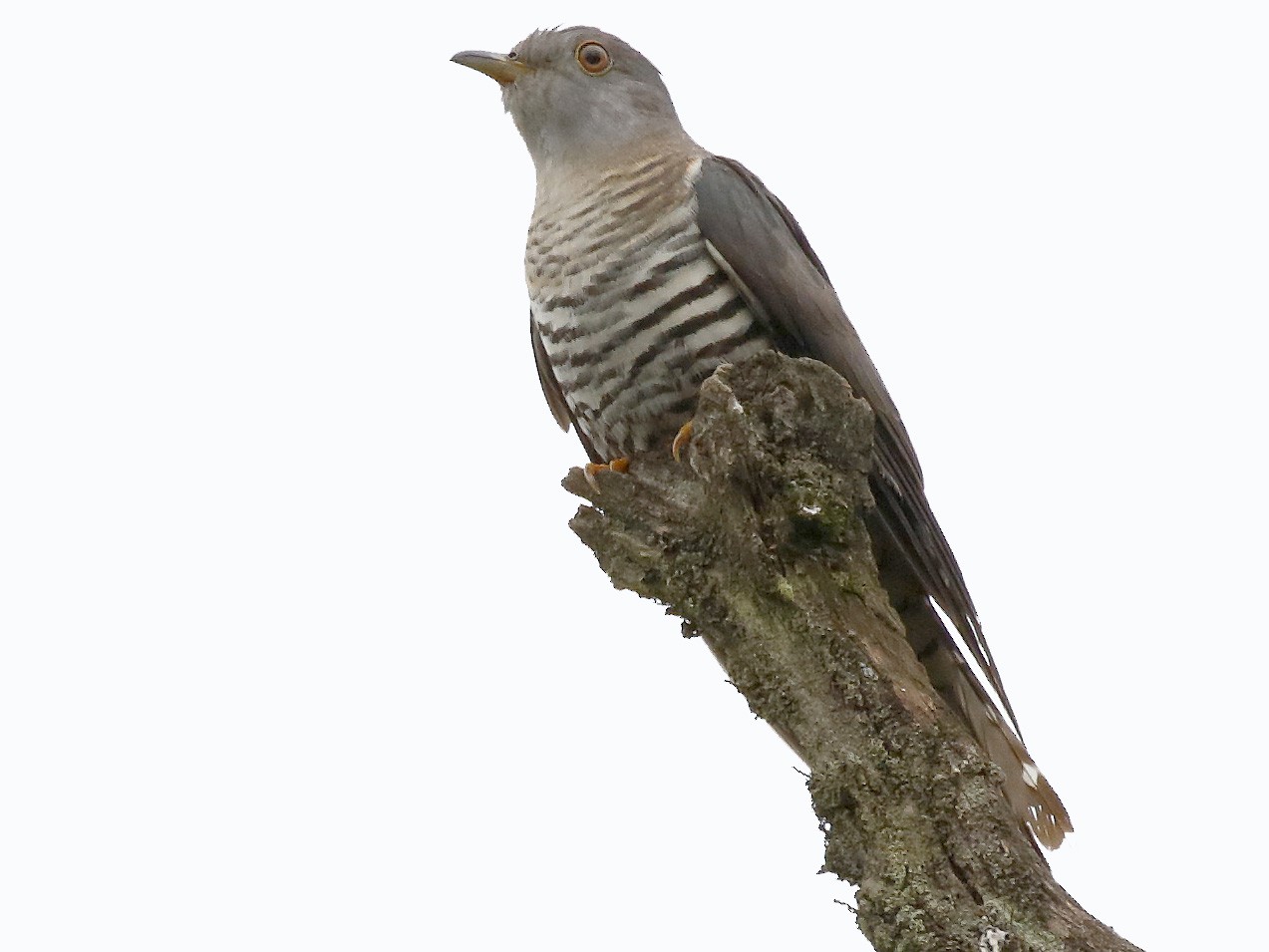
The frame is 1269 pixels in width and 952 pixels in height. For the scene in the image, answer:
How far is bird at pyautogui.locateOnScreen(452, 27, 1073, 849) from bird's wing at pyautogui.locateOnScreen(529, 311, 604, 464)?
45cm

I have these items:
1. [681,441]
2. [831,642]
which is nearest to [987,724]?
[831,642]

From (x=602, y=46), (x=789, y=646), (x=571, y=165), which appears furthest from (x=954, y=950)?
(x=602, y=46)

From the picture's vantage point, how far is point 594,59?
560 centimetres

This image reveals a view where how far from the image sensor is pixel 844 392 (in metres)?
3.71

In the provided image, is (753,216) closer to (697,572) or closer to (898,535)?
(898,535)

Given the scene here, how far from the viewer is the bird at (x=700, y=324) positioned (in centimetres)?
459

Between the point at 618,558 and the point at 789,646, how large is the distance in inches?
24.7

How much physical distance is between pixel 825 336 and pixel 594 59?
158cm

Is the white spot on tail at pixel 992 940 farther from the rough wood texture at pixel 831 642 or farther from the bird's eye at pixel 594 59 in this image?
the bird's eye at pixel 594 59

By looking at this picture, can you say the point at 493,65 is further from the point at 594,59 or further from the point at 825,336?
the point at 825,336

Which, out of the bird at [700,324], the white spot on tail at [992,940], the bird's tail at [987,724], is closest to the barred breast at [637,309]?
the bird at [700,324]

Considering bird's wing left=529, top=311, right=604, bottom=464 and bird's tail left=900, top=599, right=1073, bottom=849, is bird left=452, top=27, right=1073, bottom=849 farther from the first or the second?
bird's wing left=529, top=311, right=604, bottom=464

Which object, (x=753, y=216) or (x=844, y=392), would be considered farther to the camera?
(x=753, y=216)

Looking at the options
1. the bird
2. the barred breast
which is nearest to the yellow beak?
the bird
